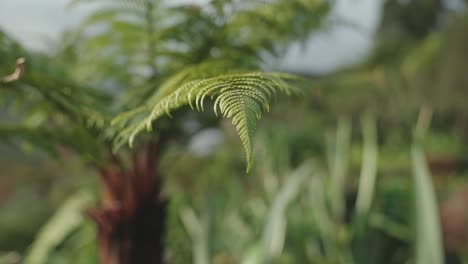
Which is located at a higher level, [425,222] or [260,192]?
[425,222]

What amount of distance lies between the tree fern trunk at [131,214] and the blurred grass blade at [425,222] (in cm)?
41

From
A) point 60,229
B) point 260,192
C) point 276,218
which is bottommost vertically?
point 260,192

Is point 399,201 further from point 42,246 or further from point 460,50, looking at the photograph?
point 460,50

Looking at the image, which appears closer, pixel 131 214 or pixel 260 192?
pixel 131 214

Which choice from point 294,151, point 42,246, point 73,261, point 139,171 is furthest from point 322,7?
point 294,151

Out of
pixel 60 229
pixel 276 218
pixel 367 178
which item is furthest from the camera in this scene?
pixel 60 229

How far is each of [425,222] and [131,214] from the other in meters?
0.47

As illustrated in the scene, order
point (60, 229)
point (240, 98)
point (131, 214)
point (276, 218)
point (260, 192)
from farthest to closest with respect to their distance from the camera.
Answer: point (260, 192) < point (60, 229) < point (276, 218) < point (131, 214) < point (240, 98)

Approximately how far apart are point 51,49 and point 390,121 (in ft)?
17.5

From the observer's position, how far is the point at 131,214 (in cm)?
81

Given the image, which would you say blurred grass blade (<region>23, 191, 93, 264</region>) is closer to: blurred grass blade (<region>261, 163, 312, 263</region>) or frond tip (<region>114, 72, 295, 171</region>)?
blurred grass blade (<region>261, 163, 312, 263</region>)

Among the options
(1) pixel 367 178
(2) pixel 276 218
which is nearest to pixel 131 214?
(2) pixel 276 218

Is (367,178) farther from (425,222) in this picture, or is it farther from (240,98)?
(240,98)

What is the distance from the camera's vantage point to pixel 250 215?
187cm
